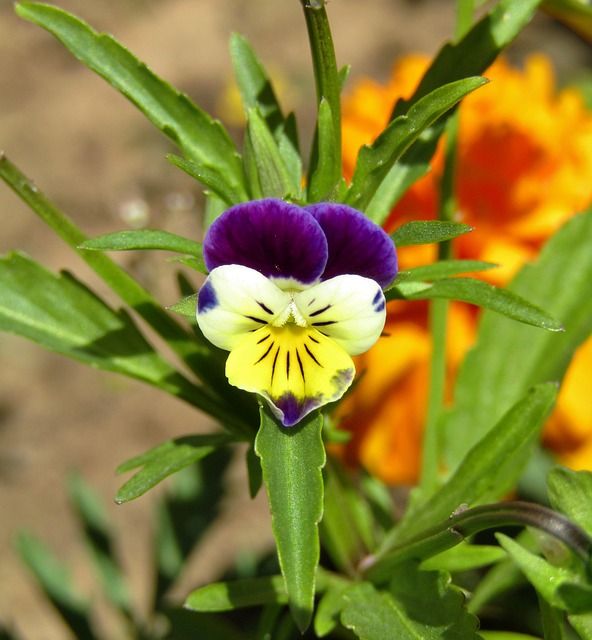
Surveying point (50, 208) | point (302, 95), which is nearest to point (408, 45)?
point (302, 95)

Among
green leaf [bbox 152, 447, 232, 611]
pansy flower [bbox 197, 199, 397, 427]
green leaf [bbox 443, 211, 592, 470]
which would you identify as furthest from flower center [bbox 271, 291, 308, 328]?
green leaf [bbox 152, 447, 232, 611]

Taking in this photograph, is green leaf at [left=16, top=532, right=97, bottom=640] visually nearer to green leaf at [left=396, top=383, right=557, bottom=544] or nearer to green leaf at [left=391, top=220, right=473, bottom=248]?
green leaf at [left=396, top=383, right=557, bottom=544]

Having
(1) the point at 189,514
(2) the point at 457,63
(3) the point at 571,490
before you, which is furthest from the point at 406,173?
(1) the point at 189,514

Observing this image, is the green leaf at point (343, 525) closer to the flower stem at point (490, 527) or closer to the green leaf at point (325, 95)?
the flower stem at point (490, 527)

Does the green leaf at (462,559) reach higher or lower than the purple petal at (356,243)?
lower

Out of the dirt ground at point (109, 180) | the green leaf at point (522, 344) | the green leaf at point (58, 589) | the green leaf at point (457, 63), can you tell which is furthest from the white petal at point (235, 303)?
the dirt ground at point (109, 180)

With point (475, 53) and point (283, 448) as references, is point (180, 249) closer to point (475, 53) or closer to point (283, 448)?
point (283, 448)
